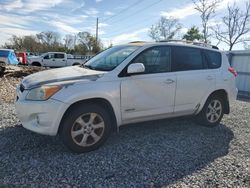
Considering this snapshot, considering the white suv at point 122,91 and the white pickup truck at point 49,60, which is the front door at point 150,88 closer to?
the white suv at point 122,91

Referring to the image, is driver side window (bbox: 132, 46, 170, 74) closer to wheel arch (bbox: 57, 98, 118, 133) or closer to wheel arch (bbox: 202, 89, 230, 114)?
wheel arch (bbox: 57, 98, 118, 133)

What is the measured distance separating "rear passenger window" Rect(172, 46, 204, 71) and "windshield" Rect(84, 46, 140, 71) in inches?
32.9

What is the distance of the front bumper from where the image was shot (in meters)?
3.32

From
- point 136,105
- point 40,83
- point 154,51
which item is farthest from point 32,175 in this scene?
point 154,51

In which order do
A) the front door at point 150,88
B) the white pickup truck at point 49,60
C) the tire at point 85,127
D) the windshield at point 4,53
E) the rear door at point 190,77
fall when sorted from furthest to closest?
the white pickup truck at point 49,60 → the windshield at point 4,53 → the rear door at point 190,77 → the front door at point 150,88 → the tire at point 85,127

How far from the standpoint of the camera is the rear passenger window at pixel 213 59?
4957mm

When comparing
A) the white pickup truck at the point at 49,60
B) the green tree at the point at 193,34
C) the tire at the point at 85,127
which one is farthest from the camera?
the green tree at the point at 193,34

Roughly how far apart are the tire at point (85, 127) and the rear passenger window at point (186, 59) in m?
1.71

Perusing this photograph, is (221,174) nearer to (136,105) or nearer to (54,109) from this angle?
(136,105)

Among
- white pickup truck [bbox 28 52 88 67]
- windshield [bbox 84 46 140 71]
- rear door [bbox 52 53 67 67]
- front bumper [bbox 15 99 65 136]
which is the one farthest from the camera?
rear door [bbox 52 53 67 67]

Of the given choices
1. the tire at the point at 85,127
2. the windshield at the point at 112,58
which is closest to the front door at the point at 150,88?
the windshield at the point at 112,58

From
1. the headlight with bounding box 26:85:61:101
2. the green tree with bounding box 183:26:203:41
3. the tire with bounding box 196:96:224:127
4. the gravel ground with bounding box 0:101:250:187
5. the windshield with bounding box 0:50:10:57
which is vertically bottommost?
the gravel ground with bounding box 0:101:250:187

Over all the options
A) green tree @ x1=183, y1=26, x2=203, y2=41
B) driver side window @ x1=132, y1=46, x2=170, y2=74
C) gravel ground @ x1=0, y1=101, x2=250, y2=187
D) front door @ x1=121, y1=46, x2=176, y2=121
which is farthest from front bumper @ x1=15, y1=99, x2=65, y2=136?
green tree @ x1=183, y1=26, x2=203, y2=41

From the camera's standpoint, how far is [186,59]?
15.2 feet
